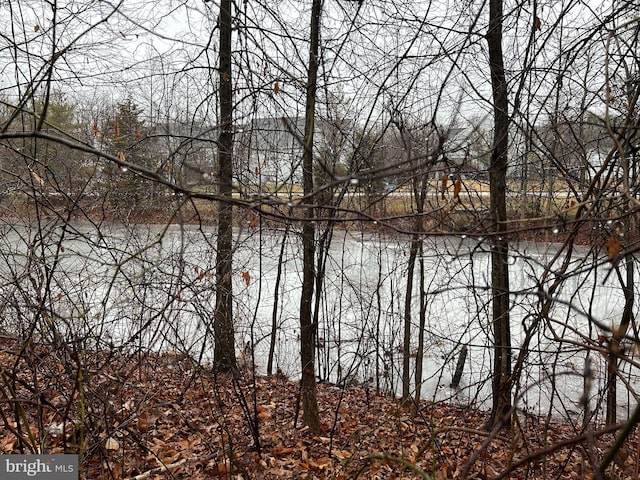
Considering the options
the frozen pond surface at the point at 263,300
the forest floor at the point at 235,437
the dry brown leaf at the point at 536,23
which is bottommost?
the forest floor at the point at 235,437

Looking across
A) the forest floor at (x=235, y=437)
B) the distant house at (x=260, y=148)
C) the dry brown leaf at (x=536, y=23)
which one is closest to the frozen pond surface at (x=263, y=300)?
the forest floor at (x=235, y=437)

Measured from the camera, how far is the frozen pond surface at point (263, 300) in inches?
95.3

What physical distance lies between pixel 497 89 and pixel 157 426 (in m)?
3.69

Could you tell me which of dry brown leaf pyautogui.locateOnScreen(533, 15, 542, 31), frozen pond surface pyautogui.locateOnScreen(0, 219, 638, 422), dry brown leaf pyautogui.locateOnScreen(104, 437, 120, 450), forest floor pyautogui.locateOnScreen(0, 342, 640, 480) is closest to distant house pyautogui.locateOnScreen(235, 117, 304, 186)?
frozen pond surface pyautogui.locateOnScreen(0, 219, 638, 422)

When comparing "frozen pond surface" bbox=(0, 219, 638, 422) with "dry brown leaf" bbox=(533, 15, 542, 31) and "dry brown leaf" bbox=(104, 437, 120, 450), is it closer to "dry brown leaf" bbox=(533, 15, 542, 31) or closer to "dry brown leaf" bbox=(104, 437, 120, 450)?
"dry brown leaf" bbox=(104, 437, 120, 450)

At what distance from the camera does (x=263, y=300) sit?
248 inches

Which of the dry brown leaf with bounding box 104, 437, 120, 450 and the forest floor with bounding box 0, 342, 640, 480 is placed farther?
the dry brown leaf with bounding box 104, 437, 120, 450

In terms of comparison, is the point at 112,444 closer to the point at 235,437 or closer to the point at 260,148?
the point at 235,437

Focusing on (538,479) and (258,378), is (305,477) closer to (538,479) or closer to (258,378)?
(538,479)

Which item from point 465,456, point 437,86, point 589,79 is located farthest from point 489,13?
point 465,456

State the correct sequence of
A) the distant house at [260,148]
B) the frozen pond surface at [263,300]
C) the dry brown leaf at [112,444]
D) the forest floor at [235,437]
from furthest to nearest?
the distant house at [260,148] → the dry brown leaf at [112,444] → the forest floor at [235,437] → the frozen pond surface at [263,300]

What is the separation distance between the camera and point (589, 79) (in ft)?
12.8

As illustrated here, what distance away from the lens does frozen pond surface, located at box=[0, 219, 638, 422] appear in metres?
2.42

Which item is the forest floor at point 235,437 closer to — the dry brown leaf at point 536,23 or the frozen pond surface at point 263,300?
the frozen pond surface at point 263,300
